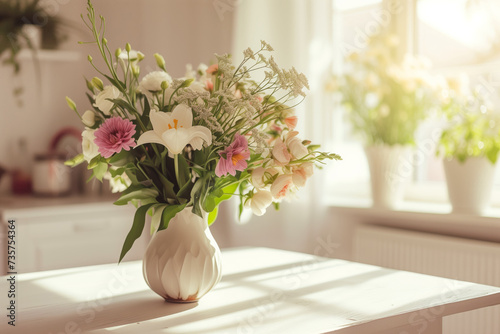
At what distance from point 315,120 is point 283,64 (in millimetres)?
277

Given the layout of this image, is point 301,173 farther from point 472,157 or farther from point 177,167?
point 472,157

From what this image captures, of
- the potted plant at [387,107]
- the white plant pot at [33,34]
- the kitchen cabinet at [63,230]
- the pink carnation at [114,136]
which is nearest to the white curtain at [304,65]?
the potted plant at [387,107]

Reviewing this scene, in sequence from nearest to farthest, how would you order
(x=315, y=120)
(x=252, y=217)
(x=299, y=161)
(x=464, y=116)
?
1. (x=299, y=161)
2. (x=464, y=116)
3. (x=315, y=120)
4. (x=252, y=217)

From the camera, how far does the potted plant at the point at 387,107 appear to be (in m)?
2.39

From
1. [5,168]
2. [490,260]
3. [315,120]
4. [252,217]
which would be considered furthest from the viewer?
[5,168]

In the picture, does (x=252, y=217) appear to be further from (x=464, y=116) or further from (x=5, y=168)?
(x=5, y=168)

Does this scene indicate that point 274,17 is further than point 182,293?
Yes

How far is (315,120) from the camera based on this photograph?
2.59 m

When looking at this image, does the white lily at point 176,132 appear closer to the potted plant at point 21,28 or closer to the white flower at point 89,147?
the white flower at point 89,147

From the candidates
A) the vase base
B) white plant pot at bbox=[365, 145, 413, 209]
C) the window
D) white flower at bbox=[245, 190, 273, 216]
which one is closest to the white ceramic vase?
the vase base

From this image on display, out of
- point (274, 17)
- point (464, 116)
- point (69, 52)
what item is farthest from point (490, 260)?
point (69, 52)

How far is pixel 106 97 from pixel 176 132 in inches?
7.9

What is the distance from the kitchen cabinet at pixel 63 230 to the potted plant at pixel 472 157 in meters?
1.46

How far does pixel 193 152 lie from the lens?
1.30 meters
